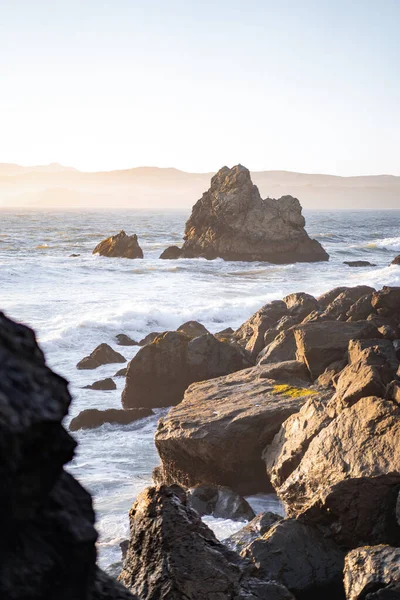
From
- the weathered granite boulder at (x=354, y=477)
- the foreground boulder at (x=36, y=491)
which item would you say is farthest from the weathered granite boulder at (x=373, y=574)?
the foreground boulder at (x=36, y=491)

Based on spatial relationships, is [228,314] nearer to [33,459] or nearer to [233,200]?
[33,459]

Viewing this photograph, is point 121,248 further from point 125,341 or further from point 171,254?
point 125,341

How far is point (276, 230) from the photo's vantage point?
56.2 meters

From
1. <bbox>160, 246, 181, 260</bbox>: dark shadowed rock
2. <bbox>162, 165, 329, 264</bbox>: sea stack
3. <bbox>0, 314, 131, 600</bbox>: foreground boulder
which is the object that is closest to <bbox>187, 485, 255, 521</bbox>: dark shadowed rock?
<bbox>0, 314, 131, 600</bbox>: foreground boulder

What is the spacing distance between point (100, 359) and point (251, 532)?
12989 mm

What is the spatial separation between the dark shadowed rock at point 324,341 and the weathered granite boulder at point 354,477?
3.63 meters

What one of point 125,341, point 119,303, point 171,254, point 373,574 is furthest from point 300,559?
point 171,254

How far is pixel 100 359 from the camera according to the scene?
2005cm

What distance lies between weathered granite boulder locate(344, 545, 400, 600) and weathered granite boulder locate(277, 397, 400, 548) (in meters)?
0.84

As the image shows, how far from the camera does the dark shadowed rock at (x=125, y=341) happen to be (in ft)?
77.0

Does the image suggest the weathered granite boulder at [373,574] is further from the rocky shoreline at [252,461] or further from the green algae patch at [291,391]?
the green algae patch at [291,391]

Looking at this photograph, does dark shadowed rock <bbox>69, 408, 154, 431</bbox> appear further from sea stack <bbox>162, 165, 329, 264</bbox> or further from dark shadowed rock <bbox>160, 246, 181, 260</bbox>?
dark shadowed rock <bbox>160, 246, 181, 260</bbox>

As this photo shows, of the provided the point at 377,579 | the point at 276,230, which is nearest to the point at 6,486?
the point at 377,579

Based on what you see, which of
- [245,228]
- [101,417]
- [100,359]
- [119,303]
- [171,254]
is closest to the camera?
[101,417]
